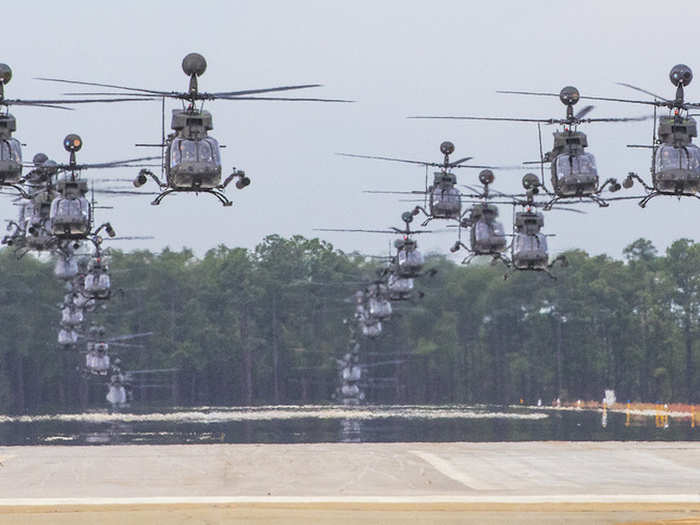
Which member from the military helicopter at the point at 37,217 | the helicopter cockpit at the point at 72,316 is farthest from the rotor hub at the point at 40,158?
the helicopter cockpit at the point at 72,316

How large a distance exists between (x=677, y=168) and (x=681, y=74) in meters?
3.42

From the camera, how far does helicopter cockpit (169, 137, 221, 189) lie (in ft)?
153

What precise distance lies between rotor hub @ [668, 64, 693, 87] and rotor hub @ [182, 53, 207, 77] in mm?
16261

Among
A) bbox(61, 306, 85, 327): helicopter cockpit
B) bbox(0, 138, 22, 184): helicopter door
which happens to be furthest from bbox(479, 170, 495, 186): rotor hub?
bbox(61, 306, 85, 327): helicopter cockpit

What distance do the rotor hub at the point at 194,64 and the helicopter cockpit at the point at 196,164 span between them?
2.40 meters

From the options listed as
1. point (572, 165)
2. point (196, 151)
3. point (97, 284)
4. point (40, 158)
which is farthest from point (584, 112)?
point (97, 284)

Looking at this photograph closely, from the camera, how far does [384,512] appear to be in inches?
1315

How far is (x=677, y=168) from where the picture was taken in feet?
169

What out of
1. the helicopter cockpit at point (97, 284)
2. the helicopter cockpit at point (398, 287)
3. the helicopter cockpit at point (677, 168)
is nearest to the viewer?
the helicopter cockpit at point (677, 168)

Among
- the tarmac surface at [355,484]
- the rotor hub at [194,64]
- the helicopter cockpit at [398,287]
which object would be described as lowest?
the tarmac surface at [355,484]

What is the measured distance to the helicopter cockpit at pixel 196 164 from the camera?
1841 inches

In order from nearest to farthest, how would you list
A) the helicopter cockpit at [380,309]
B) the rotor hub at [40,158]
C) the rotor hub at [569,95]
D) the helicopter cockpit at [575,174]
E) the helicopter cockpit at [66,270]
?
the rotor hub at [569,95] → the helicopter cockpit at [575,174] → the rotor hub at [40,158] → the helicopter cockpit at [66,270] → the helicopter cockpit at [380,309]

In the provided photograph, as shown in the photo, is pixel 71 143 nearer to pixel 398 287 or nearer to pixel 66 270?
pixel 66 270

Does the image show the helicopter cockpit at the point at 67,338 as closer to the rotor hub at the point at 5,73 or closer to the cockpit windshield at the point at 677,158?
the rotor hub at the point at 5,73
